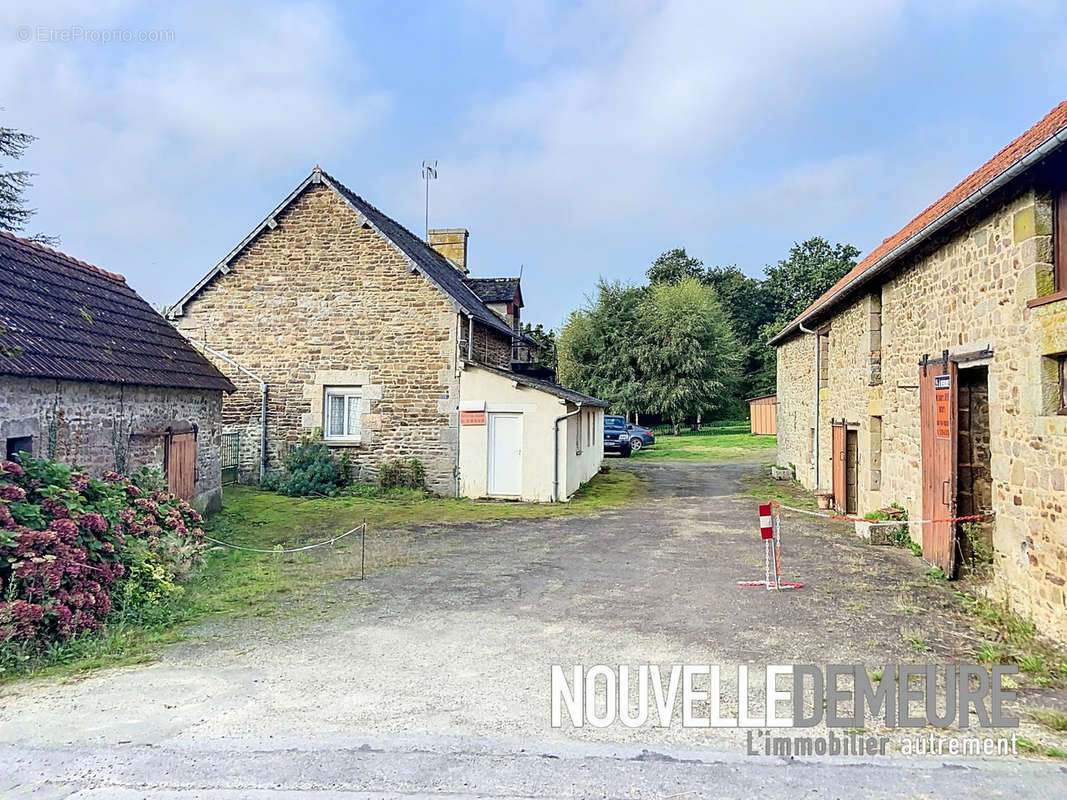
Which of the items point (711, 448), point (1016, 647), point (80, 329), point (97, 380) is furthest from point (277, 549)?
point (711, 448)

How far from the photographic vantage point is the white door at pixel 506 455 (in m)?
16.6

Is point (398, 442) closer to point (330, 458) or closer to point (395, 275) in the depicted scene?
point (330, 458)

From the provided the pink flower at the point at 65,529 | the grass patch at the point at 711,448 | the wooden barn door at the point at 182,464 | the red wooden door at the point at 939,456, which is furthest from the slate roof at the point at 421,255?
the grass patch at the point at 711,448

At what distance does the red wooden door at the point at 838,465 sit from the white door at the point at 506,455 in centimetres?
684

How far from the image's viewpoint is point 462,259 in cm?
2533

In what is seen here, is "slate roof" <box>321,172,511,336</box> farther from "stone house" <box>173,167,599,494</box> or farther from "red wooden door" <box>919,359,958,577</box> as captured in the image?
"red wooden door" <box>919,359,958,577</box>

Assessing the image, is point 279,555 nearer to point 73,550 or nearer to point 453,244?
point 73,550

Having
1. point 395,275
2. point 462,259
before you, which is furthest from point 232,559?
point 462,259

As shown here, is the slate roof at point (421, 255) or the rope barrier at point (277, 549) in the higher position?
the slate roof at point (421, 255)

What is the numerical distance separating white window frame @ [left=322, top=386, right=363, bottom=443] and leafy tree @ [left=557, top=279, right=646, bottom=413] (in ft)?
80.0

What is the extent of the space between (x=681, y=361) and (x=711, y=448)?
309 inches

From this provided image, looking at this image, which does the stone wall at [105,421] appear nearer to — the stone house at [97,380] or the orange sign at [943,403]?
the stone house at [97,380]

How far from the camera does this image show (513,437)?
16.6 metres

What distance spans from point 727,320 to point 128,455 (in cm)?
4508
